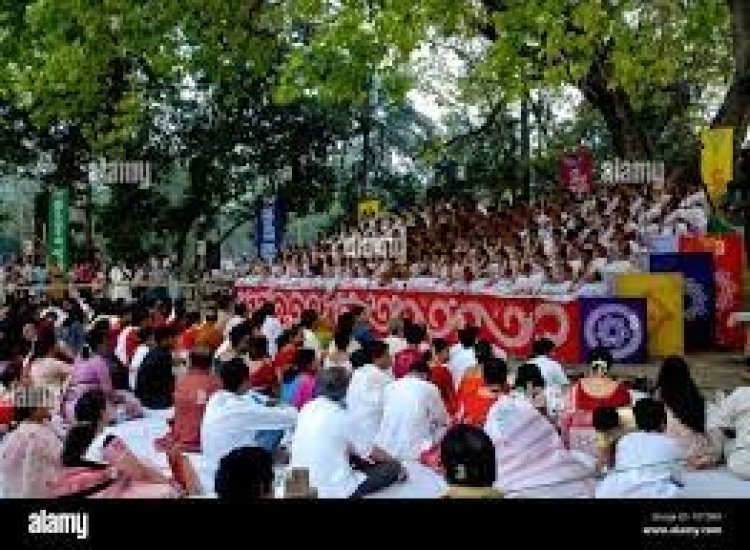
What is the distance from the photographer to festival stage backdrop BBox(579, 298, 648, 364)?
15727 mm

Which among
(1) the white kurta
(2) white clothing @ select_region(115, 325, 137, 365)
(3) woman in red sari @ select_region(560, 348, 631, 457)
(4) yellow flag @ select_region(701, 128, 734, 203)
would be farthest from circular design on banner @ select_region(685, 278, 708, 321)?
(1) the white kurta

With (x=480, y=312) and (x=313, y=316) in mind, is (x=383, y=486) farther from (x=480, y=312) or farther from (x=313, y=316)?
(x=480, y=312)

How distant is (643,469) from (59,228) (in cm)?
2109

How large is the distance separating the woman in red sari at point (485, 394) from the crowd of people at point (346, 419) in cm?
1

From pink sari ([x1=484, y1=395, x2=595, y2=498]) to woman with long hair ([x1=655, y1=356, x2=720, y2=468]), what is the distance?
1092 millimetres

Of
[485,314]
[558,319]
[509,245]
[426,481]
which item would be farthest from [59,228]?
[426,481]

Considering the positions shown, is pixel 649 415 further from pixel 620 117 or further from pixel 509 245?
pixel 620 117

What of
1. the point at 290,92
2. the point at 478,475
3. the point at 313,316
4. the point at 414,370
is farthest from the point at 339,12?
the point at 478,475

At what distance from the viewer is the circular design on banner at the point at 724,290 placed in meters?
16.5

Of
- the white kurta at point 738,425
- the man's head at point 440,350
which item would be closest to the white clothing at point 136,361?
the man's head at point 440,350

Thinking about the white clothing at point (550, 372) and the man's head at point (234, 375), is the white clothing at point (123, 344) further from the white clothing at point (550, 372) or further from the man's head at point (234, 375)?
the white clothing at point (550, 372)

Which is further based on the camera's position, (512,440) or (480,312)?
(480,312)

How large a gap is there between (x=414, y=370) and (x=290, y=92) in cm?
1004
